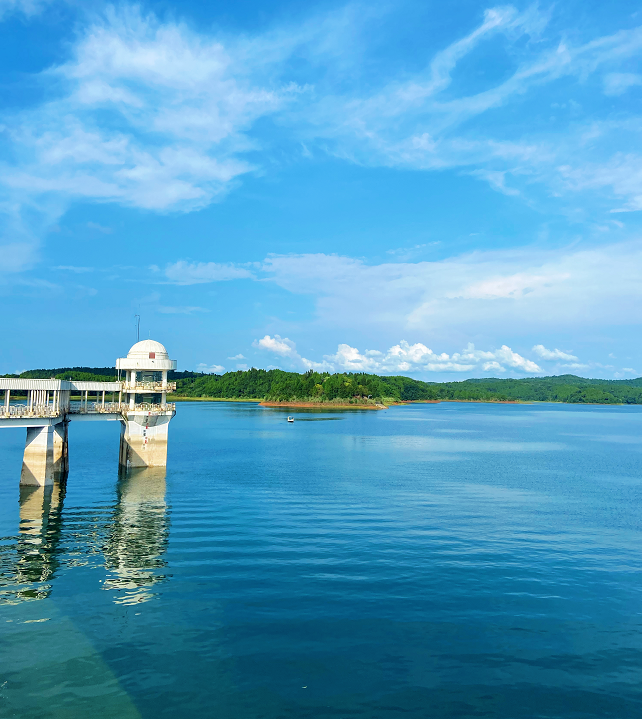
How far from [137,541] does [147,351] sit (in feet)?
116

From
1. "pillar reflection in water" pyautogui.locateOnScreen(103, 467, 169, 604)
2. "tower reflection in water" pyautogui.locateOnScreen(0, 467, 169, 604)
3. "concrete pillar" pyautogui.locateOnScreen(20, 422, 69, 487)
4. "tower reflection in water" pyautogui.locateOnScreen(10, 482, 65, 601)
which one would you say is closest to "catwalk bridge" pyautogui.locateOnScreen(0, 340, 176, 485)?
"concrete pillar" pyautogui.locateOnScreen(20, 422, 69, 487)

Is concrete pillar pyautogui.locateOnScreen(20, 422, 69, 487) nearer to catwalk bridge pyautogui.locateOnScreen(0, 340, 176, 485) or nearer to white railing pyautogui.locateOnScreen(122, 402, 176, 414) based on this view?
catwalk bridge pyautogui.locateOnScreen(0, 340, 176, 485)

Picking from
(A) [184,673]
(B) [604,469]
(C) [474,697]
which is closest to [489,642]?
(C) [474,697]

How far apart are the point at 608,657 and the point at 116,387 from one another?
64234 mm

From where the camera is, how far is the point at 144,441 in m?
71.9

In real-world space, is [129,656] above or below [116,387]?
below

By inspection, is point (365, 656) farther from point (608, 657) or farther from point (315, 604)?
point (608, 657)

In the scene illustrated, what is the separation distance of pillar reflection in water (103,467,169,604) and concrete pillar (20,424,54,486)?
8148mm

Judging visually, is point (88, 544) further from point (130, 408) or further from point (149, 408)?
point (130, 408)

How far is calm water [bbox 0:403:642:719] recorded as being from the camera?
2192cm

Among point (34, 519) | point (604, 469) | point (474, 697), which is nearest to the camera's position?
point (474, 697)

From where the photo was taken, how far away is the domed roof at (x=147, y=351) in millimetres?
72938

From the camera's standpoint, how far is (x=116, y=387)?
73.6 meters

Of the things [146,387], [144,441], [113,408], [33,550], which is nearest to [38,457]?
[113,408]
